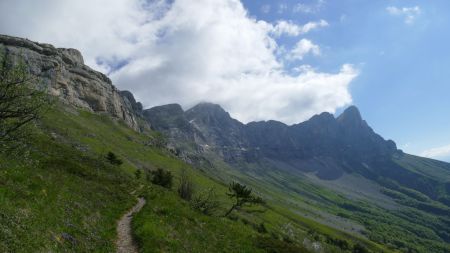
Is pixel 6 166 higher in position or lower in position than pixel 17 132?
lower

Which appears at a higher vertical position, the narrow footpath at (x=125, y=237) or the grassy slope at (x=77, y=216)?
the grassy slope at (x=77, y=216)

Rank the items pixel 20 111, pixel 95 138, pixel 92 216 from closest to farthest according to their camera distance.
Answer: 1. pixel 20 111
2. pixel 92 216
3. pixel 95 138

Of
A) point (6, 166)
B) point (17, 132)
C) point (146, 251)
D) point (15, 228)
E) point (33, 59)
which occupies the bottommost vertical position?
point (146, 251)

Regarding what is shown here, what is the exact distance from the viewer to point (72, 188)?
34594 mm

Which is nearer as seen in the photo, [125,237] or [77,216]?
[77,216]

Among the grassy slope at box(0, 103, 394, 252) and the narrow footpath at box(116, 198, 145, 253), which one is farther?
the narrow footpath at box(116, 198, 145, 253)

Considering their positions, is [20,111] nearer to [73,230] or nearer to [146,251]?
[73,230]

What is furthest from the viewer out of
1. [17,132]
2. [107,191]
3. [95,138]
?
[95,138]

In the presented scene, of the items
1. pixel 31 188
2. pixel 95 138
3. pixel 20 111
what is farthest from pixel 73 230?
pixel 95 138

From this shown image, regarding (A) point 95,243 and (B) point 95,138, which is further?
(B) point 95,138

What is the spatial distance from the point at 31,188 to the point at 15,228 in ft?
32.5

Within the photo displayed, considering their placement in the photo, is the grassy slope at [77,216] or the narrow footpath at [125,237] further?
the narrow footpath at [125,237]

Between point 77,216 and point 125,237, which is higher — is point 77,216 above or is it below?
above

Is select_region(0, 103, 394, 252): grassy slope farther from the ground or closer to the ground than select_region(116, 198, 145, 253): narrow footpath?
farther from the ground
